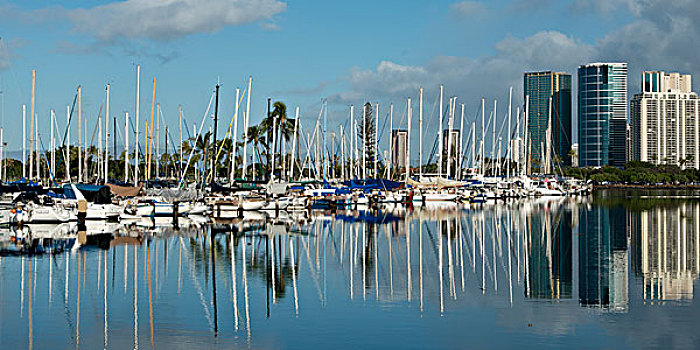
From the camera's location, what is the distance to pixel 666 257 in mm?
35625

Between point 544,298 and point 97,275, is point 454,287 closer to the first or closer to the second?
point 544,298

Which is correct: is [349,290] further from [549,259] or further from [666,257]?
[666,257]

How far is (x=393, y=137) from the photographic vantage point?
12525cm

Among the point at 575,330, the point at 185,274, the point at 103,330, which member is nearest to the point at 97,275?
the point at 185,274

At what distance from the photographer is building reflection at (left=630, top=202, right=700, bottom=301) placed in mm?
26172

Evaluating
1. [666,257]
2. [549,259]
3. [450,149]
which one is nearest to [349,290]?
[549,259]

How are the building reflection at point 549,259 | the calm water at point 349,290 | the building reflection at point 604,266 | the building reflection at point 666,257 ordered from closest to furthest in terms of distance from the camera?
the calm water at point 349,290 → the building reflection at point 604,266 → the building reflection at point 666,257 → the building reflection at point 549,259

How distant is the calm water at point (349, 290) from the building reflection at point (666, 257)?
10cm

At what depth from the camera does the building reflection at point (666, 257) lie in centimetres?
2617

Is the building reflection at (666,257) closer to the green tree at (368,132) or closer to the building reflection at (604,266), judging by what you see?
the building reflection at (604,266)

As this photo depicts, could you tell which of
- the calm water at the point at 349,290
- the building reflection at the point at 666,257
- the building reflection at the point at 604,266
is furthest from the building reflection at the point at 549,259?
the building reflection at the point at 666,257

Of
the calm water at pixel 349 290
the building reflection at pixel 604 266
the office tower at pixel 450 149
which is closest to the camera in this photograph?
the calm water at pixel 349 290

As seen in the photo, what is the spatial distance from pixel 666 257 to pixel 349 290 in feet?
53.1

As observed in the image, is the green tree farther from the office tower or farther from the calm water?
the calm water
